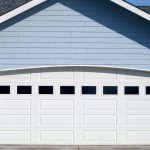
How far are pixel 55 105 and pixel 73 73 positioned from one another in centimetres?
114

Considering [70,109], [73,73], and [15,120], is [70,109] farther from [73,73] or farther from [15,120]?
[15,120]

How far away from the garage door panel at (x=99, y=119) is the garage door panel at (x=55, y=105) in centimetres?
62

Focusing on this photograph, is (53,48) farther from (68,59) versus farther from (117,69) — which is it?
(117,69)

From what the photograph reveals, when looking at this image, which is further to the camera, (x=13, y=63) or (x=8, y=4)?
(x=8, y=4)

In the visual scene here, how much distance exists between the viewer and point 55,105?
15633 mm

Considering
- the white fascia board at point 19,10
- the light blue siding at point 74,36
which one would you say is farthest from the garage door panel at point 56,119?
the white fascia board at point 19,10

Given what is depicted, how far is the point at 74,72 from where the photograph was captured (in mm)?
15672

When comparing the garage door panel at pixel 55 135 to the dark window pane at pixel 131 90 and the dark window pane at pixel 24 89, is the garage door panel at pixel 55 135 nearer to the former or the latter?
the dark window pane at pixel 24 89

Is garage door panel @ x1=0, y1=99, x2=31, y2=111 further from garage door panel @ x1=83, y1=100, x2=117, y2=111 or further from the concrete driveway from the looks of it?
garage door panel @ x1=83, y1=100, x2=117, y2=111

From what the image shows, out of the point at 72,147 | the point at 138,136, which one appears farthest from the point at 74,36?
the point at 138,136

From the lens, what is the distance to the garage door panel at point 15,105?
51.2ft

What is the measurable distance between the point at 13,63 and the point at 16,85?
0.70 m

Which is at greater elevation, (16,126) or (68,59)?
(68,59)

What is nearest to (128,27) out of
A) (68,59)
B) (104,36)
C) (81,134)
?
(104,36)
